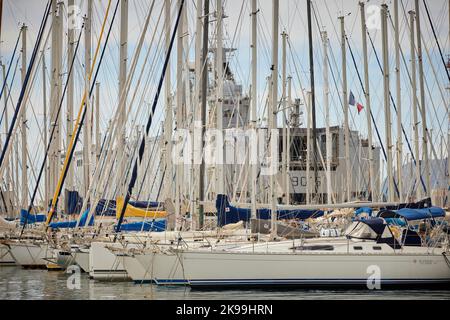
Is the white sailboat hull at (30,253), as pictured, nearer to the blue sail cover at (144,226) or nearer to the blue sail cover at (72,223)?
the blue sail cover at (72,223)

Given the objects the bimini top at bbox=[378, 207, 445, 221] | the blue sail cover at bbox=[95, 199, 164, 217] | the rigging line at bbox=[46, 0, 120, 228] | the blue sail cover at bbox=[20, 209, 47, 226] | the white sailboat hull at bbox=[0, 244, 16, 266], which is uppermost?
the rigging line at bbox=[46, 0, 120, 228]

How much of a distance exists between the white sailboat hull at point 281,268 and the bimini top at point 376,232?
71 centimetres

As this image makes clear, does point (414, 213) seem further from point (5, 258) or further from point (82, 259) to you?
point (5, 258)

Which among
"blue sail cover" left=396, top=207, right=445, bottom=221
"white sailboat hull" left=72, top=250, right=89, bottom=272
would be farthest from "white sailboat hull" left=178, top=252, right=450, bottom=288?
"white sailboat hull" left=72, top=250, right=89, bottom=272

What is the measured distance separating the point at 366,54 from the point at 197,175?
1243cm

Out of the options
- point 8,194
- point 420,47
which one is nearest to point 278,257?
point 420,47

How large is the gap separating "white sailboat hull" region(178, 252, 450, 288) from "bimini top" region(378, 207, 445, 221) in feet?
7.06

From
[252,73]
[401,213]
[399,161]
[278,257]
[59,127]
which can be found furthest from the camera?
[59,127]

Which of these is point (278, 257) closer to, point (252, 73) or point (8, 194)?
point (252, 73)

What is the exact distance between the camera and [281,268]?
74.0 feet

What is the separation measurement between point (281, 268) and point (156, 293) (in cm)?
384

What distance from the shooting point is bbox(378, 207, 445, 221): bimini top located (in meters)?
24.6

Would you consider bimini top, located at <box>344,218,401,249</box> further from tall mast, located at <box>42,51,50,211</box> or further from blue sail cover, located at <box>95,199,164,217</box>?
tall mast, located at <box>42,51,50,211</box>

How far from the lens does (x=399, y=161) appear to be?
33906mm
